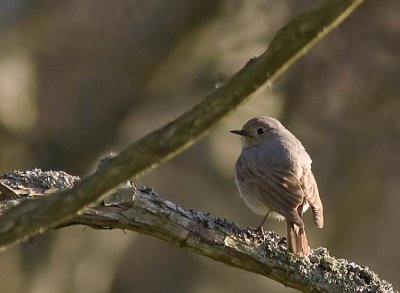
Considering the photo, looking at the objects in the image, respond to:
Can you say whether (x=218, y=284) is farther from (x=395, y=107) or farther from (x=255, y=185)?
(x=255, y=185)

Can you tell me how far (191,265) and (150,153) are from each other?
773 cm

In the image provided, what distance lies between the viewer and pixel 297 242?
5547 millimetres

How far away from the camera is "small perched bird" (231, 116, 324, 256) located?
6453 mm

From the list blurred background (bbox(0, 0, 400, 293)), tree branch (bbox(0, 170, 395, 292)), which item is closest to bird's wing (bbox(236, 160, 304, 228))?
tree branch (bbox(0, 170, 395, 292))

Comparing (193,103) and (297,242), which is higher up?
(193,103)

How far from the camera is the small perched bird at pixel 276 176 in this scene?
254 inches

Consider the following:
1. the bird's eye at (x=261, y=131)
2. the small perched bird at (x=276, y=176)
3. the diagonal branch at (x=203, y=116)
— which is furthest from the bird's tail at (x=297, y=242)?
the diagonal branch at (x=203, y=116)

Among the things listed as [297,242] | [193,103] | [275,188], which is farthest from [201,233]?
[193,103]

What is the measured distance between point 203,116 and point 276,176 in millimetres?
3810

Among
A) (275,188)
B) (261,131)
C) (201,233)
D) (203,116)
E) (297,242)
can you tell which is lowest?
(203,116)

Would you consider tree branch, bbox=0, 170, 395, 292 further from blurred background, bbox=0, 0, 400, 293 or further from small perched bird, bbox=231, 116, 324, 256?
blurred background, bbox=0, 0, 400, 293

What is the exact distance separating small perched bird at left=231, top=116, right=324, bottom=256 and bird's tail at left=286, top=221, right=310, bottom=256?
23 mm

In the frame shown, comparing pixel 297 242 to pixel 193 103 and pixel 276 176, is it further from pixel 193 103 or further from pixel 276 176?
pixel 193 103

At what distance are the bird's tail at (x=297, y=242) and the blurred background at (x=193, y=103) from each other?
3988 millimetres
